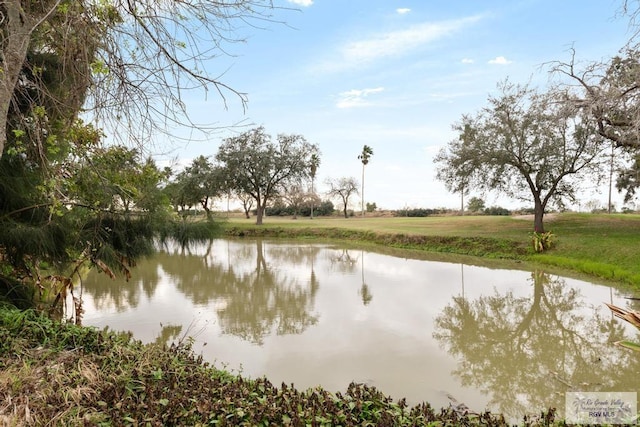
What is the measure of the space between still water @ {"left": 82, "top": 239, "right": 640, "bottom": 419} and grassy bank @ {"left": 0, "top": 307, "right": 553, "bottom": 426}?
0.80 metres

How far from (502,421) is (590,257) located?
12649 mm

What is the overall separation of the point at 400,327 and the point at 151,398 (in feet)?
15.7

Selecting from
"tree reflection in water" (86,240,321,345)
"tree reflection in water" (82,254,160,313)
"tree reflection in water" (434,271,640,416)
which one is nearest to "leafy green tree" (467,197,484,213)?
"tree reflection in water" (86,240,321,345)

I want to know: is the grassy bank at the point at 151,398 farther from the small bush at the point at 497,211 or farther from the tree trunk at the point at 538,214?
the small bush at the point at 497,211

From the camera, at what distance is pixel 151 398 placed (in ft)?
9.53

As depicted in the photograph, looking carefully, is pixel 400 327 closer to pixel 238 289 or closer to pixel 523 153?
pixel 238 289

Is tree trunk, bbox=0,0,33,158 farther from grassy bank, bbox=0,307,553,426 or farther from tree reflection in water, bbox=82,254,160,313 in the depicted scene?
tree reflection in water, bbox=82,254,160,313

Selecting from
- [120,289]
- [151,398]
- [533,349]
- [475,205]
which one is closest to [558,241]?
[533,349]

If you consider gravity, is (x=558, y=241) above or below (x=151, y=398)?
above

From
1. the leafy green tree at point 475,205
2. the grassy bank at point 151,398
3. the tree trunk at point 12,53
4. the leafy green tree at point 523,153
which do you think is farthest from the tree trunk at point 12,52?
the leafy green tree at point 475,205

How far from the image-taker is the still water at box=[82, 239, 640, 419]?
15.4ft

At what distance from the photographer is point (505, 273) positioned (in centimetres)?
1271

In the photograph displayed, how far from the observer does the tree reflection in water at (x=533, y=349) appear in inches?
178

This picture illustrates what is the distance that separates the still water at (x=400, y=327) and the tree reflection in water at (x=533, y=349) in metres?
0.02
